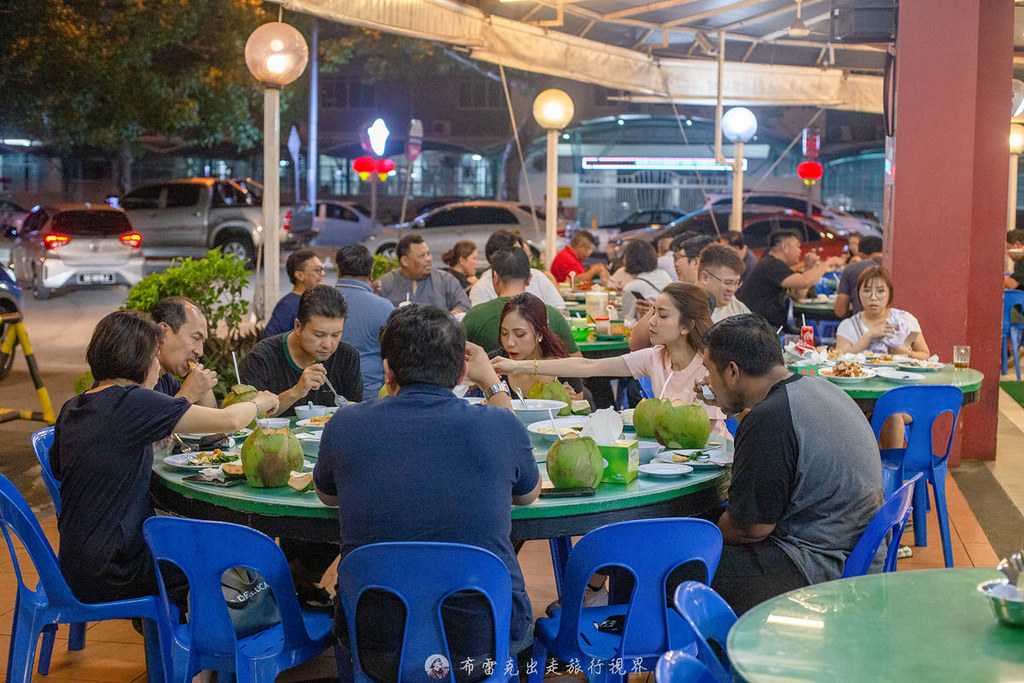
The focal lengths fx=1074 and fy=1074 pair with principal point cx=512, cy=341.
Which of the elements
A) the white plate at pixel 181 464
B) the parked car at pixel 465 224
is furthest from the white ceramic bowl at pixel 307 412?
the parked car at pixel 465 224

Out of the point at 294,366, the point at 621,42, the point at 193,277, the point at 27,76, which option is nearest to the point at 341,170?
the point at 27,76

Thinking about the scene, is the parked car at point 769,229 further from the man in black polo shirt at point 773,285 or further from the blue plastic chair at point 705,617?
the blue plastic chair at point 705,617

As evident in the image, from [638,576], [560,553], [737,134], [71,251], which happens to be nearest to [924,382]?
[560,553]

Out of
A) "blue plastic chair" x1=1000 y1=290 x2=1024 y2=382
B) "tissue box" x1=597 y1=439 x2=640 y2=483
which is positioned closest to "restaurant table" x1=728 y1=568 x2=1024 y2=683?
"tissue box" x1=597 y1=439 x2=640 y2=483

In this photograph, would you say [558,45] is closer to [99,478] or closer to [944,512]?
[944,512]

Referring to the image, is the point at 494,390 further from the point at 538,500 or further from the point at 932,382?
the point at 932,382

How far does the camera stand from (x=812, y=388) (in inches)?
129

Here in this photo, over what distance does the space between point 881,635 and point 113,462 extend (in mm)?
2340

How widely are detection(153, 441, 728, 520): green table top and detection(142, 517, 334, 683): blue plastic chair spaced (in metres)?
0.26

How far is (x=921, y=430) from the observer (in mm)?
5254

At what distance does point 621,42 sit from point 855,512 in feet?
32.1

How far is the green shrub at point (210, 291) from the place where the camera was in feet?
24.1

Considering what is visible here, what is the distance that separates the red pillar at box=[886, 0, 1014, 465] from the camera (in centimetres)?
731

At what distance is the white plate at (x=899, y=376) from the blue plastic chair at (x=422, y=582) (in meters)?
3.76
